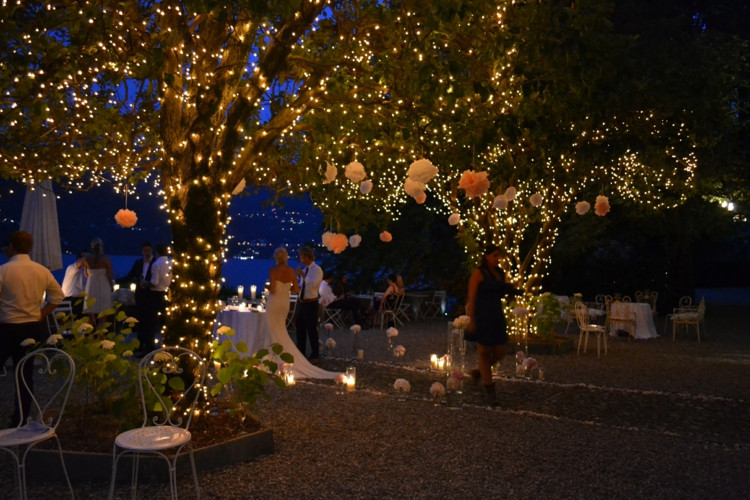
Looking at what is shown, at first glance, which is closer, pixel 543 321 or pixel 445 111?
pixel 445 111

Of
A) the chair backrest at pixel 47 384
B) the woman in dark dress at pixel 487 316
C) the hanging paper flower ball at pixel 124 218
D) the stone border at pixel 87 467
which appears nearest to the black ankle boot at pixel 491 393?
the woman in dark dress at pixel 487 316

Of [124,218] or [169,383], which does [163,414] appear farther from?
[124,218]

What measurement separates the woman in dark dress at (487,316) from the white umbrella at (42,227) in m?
6.63

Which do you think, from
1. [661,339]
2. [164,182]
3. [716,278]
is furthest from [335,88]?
[716,278]

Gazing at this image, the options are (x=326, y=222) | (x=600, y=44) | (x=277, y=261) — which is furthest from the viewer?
(x=277, y=261)

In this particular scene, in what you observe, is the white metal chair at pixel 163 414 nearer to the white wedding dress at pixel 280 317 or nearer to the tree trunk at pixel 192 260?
the tree trunk at pixel 192 260

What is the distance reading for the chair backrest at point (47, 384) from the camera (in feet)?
13.9

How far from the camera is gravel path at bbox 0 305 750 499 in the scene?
4680mm

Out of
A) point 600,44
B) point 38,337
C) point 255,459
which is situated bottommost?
point 255,459

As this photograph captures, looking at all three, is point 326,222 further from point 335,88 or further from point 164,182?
point 164,182

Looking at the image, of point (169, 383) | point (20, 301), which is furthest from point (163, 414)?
point (20, 301)

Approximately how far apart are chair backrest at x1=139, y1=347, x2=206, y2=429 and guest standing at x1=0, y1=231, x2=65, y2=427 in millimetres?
990

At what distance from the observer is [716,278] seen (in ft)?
98.9

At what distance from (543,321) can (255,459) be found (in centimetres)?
774
